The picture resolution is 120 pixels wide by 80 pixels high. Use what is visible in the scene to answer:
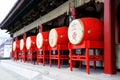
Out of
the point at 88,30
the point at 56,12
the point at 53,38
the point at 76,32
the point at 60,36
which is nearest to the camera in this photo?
the point at 88,30

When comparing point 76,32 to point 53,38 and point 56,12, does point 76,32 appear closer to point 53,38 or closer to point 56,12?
point 53,38

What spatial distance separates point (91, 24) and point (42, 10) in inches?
231

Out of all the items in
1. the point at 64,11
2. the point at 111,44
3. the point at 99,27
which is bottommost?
the point at 111,44

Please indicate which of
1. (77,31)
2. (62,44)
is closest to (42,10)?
(62,44)

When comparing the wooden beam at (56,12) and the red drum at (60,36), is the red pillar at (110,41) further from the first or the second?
the red drum at (60,36)

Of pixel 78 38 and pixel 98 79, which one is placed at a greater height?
pixel 78 38

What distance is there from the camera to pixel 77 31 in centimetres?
740

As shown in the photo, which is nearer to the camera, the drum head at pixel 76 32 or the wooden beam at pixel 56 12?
the drum head at pixel 76 32

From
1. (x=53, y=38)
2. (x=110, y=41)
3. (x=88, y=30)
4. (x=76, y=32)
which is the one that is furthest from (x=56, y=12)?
(x=110, y=41)

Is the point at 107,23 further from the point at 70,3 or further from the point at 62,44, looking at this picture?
the point at 62,44

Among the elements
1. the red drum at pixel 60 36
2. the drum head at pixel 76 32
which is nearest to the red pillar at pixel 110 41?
the drum head at pixel 76 32

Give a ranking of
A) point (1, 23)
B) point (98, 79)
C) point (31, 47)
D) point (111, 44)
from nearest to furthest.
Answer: point (98, 79)
point (111, 44)
point (31, 47)
point (1, 23)

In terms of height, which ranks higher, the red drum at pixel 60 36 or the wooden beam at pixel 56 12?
the wooden beam at pixel 56 12

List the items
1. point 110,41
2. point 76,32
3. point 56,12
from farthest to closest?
point 56,12, point 76,32, point 110,41
